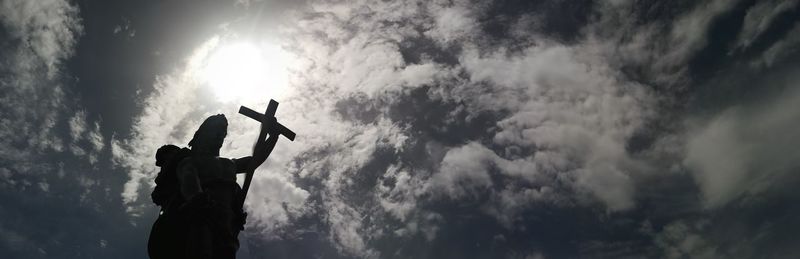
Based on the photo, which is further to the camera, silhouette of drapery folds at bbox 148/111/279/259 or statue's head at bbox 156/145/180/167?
statue's head at bbox 156/145/180/167

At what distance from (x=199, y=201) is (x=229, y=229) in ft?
1.96

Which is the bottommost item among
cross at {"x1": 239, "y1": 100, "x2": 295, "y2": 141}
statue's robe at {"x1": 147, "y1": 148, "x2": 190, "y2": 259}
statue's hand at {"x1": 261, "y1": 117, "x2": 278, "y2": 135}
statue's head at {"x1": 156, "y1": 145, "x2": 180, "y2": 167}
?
statue's robe at {"x1": 147, "y1": 148, "x2": 190, "y2": 259}

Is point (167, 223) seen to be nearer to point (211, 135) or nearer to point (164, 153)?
point (211, 135)

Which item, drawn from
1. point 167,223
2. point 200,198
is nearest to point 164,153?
point 167,223

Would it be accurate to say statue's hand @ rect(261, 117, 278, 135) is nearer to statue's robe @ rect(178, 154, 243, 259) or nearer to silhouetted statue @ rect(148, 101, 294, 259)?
silhouetted statue @ rect(148, 101, 294, 259)

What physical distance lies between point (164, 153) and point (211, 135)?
786 millimetres

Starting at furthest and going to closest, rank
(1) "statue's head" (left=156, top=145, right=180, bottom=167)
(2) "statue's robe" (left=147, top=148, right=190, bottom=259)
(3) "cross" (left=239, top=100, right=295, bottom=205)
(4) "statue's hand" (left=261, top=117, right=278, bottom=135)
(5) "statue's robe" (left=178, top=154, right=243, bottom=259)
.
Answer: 1. (4) "statue's hand" (left=261, top=117, right=278, bottom=135)
2. (3) "cross" (left=239, top=100, right=295, bottom=205)
3. (1) "statue's head" (left=156, top=145, right=180, bottom=167)
4. (2) "statue's robe" (left=147, top=148, right=190, bottom=259)
5. (5) "statue's robe" (left=178, top=154, right=243, bottom=259)

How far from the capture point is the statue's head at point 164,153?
5.79m

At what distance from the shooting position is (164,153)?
5.86m

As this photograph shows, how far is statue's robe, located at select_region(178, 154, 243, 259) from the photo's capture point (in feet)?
13.9

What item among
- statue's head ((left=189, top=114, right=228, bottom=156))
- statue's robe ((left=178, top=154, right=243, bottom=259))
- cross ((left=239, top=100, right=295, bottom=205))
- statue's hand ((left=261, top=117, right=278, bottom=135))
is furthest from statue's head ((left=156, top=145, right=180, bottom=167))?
statue's hand ((left=261, top=117, right=278, bottom=135))

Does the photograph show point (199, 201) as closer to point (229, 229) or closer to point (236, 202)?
point (229, 229)

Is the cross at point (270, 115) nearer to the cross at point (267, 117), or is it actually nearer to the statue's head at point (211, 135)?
the cross at point (267, 117)

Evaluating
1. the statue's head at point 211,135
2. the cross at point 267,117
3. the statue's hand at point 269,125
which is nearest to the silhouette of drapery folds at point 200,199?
the statue's head at point 211,135
